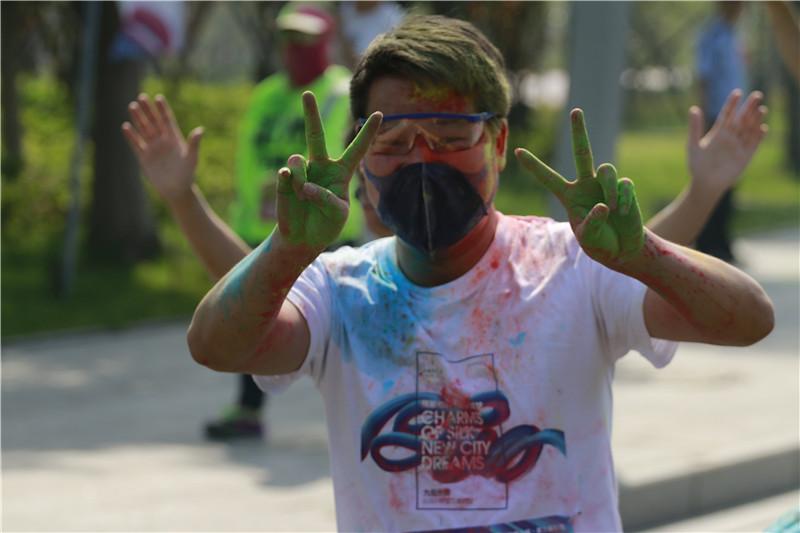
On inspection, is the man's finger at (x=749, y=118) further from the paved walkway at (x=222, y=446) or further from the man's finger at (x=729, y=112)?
the paved walkway at (x=222, y=446)

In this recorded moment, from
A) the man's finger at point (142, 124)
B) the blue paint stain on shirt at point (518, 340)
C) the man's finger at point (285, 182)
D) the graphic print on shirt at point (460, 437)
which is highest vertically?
the man's finger at point (142, 124)

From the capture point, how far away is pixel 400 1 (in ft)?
18.9

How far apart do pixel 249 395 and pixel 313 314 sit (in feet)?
15.6

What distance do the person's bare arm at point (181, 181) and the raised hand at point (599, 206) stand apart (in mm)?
1184

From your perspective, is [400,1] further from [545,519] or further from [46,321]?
[46,321]

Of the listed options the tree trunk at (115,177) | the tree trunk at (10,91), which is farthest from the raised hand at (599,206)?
the tree trunk at (10,91)

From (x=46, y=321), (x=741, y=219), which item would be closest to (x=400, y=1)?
(x=46, y=321)

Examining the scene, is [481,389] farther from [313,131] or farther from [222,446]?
[222,446]

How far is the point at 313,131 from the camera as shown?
2.58 m

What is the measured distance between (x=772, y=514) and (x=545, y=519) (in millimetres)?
4308

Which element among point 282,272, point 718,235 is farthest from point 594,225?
point 718,235

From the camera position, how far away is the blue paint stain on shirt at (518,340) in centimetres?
296

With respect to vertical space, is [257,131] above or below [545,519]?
above

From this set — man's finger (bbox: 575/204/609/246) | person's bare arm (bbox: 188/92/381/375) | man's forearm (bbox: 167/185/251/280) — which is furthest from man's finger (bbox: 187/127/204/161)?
man's finger (bbox: 575/204/609/246)
